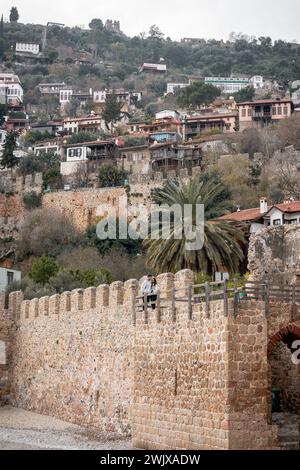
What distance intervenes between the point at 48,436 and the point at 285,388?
22.3ft

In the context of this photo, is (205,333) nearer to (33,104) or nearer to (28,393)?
(28,393)

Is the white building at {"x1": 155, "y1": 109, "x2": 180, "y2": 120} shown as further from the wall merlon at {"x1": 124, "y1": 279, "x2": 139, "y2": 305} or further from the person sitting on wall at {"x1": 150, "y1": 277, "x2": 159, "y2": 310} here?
the person sitting on wall at {"x1": 150, "y1": 277, "x2": 159, "y2": 310}

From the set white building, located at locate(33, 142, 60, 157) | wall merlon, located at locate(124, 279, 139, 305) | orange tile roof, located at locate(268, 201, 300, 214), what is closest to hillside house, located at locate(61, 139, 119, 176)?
white building, located at locate(33, 142, 60, 157)

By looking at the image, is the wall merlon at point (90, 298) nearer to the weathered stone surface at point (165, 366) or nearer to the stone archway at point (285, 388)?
the weathered stone surface at point (165, 366)

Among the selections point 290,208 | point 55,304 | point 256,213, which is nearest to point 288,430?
point 55,304

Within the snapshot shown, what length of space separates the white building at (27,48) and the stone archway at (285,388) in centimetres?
15059

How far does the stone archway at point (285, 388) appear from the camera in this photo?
22359 millimetres

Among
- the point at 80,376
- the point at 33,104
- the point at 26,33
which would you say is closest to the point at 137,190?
the point at 80,376

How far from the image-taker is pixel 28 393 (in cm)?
3475

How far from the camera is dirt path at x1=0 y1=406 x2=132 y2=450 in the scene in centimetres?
2541

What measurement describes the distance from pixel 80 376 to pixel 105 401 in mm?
2224

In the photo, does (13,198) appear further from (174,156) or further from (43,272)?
(43,272)

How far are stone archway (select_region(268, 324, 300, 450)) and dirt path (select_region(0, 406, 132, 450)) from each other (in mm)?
3322

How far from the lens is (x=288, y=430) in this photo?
22.0 meters
